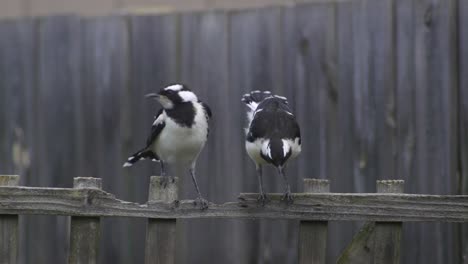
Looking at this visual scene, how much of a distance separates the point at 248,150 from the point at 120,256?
1.48 meters

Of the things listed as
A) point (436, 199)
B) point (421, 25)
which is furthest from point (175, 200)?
point (421, 25)

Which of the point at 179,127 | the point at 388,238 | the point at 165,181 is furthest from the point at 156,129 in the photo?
the point at 388,238

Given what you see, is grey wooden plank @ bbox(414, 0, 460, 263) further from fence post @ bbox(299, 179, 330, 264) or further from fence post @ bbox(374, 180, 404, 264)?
fence post @ bbox(299, 179, 330, 264)

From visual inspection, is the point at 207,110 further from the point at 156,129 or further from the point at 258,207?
the point at 258,207

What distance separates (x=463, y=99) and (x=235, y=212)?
1926 mm

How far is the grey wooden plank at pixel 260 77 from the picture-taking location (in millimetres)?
7027

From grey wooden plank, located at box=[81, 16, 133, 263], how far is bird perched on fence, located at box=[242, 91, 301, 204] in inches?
45.6

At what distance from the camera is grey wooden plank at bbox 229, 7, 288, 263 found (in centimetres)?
703

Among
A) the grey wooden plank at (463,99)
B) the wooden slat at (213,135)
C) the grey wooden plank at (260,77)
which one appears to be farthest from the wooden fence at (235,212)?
the wooden slat at (213,135)

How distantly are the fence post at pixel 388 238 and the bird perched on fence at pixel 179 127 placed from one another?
5.07 feet

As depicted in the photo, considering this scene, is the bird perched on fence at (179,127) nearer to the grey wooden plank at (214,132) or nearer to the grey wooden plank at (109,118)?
the grey wooden plank at (214,132)

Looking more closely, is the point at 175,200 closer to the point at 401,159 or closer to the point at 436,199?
the point at 436,199

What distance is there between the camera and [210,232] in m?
7.16

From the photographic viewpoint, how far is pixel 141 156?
7.02 m
